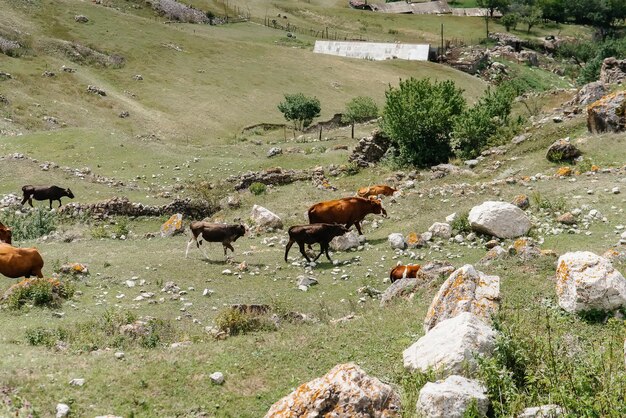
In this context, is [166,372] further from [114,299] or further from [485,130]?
[485,130]

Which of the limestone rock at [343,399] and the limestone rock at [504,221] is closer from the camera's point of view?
the limestone rock at [343,399]

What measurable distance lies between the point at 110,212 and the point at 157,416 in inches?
1025

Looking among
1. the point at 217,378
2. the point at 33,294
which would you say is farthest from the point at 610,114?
the point at 33,294

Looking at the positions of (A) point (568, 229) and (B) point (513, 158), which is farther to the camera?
(B) point (513, 158)

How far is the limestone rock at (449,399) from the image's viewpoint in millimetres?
8859

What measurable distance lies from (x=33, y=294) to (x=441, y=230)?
15058 mm

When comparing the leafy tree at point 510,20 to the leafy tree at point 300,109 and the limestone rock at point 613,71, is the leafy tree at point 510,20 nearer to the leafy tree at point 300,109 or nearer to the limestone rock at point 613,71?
the limestone rock at point 613,71

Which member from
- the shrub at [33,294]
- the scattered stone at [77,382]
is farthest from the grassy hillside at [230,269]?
the shrub at [33,294]

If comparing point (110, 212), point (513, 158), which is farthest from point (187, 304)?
point (513, 158)

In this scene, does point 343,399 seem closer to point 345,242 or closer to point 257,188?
point 345,242

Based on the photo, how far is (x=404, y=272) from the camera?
20.2 meters

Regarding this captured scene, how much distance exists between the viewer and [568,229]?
22.1 meters

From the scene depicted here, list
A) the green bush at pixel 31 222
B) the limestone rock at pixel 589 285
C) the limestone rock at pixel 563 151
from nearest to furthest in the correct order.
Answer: the limestone rock at pixel 589 285 < the green bush at pixel 31 222 < the limestone rock at pixel 563 151

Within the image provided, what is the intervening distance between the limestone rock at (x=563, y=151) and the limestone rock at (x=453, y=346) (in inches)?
966
